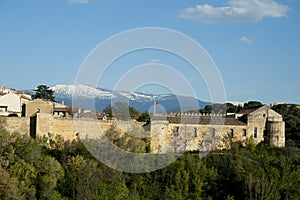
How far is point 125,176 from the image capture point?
3173 cm

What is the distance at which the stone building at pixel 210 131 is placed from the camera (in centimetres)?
3928

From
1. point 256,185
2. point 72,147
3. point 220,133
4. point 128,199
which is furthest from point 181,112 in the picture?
point 128,199

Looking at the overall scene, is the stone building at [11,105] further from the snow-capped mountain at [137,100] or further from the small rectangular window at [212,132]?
the small rectangular window at [212,132]

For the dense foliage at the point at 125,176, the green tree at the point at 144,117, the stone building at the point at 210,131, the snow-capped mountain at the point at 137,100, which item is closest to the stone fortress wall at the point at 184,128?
the stone building at the point at 210,131

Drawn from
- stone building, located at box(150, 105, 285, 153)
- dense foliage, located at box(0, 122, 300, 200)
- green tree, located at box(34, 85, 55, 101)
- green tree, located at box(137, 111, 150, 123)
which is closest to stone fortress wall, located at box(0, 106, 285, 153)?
stone building, located at box(150, 105, 285, 153)

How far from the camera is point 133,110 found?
46.9 meters

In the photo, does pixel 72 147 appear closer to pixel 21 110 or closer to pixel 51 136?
pixel 51 136

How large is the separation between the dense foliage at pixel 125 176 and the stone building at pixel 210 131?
4375 mm

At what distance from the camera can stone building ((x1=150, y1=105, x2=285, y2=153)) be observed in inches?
1547

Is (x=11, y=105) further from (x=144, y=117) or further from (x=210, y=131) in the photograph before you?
(x=210, y=131)

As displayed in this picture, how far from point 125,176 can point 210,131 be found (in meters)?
10.9

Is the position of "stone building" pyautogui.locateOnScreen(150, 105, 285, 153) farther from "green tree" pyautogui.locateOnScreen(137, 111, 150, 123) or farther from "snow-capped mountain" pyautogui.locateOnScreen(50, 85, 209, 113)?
"green tree" pyautogui.locateOnScreen(137, 111, 150, 123)

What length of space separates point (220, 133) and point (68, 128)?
425 inches

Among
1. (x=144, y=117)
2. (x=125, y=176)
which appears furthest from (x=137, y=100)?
(x=125, y=176)
